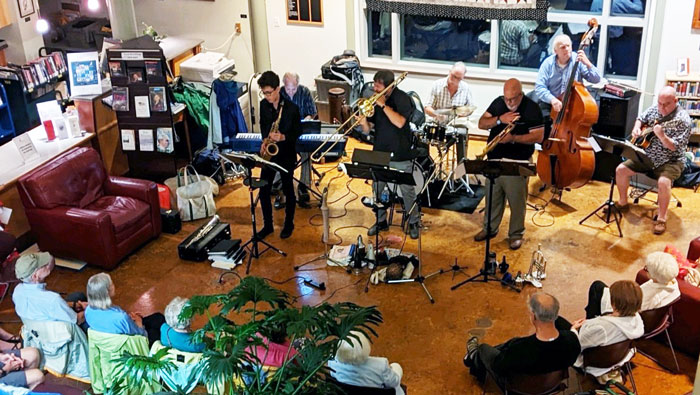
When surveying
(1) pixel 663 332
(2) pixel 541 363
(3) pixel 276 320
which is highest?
(3) pixel 276 320

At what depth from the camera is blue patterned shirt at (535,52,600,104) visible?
718cm

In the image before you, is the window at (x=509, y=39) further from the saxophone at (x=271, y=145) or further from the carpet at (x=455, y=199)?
the saxophone at (x=271, y=145)

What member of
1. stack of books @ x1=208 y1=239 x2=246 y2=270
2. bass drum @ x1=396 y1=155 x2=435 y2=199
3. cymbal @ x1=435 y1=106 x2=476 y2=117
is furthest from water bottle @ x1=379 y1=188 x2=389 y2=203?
stack of books @ x1=208 y1=239 x2=246 y2=270

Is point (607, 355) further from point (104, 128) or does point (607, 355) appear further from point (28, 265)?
point (104, 128)

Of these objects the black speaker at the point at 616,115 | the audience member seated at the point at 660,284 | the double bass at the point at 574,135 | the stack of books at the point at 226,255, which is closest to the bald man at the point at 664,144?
the double bass at the point at 574,135

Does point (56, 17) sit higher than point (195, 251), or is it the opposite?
point (56, 17)

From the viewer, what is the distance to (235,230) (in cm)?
692

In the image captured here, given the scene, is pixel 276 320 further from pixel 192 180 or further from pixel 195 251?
pixel 192 180

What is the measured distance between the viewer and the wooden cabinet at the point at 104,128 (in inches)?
285

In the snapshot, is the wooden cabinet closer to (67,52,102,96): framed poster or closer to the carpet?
(67,52,102,96): framed poster

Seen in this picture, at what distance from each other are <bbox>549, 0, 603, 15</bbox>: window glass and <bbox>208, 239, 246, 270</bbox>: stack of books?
4506 millimetres

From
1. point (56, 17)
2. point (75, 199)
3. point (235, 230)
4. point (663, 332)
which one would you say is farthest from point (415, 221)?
point (56, 17)

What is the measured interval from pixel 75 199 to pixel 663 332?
15.5ft

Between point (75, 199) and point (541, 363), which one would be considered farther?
point (75, 199)
